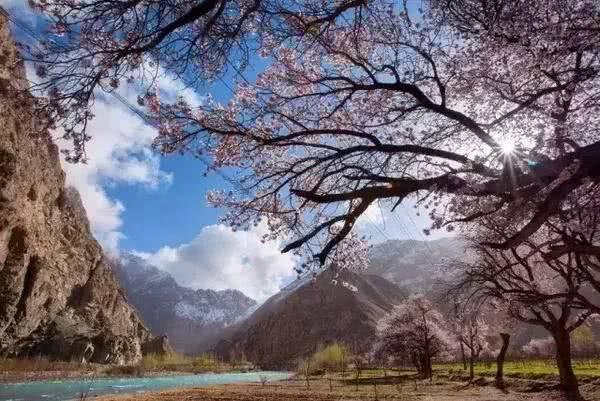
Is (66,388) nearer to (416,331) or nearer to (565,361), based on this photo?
(416,331)

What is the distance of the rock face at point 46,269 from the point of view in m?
102

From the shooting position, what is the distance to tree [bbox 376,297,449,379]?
60469 millimetres

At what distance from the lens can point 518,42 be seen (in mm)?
7699

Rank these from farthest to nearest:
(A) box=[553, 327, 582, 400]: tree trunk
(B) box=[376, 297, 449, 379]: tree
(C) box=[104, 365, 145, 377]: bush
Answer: (C) box=[104, 365, 145, 377]: bush < (B) box=[376, 297, 449, 379]: tree < (A) box=[553, 327, 582, 400]: tree trunk

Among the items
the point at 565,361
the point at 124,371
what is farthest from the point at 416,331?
the point at 124,371

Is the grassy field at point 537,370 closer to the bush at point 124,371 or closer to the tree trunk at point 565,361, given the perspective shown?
the tree trunk at point 565,361

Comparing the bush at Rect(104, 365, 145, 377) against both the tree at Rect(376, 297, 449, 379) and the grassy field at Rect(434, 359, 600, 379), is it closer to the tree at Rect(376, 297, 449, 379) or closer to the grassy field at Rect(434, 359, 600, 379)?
the tree at Rect(376, 297, 449, 379)

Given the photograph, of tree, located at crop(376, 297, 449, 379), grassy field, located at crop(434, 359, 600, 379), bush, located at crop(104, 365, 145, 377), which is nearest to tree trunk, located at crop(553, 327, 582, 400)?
grassy field, located at crop(434, 359, 600, 379)

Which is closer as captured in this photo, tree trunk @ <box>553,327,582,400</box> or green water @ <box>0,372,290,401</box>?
tree trunk @ <box>553,327,582,400</box>

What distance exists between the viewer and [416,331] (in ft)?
203

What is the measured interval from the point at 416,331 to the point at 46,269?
103 m

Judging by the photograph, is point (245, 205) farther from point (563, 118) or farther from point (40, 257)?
point (40, 257)

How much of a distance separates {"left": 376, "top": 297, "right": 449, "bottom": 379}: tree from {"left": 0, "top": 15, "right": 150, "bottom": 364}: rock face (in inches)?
2873

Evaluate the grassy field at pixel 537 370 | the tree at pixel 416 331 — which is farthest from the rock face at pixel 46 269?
the grassy field at pixel 537 370
